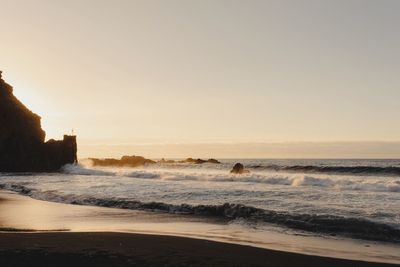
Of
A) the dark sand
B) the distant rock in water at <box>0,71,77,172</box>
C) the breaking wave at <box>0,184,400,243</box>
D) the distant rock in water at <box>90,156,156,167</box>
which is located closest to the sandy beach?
the dark sand

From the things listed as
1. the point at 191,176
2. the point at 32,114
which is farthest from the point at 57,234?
the point at 32,114

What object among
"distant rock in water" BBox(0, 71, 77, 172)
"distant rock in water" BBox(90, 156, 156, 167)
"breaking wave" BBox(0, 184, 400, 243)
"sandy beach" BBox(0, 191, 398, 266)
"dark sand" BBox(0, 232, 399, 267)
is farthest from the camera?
"distant rock in water" BBox(90, 156, 156, 167)

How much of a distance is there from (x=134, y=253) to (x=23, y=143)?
215ft

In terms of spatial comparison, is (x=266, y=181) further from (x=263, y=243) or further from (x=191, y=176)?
(x=263, y=243)

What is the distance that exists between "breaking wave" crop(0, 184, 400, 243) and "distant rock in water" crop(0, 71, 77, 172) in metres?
49.8

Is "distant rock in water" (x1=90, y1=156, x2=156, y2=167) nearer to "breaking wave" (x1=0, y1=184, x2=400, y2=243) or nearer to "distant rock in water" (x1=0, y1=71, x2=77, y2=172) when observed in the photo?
"distant rock in water" (x1=0, y1=71, x2=77, y2=172)

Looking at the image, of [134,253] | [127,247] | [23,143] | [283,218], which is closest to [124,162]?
[23,143]

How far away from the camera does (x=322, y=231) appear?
43.5 feet

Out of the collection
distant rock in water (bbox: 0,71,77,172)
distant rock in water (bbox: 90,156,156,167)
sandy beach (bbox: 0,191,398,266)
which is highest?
distant rock in water (bbox: 0,71,77,172)

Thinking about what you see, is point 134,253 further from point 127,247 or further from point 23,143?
point 23,143

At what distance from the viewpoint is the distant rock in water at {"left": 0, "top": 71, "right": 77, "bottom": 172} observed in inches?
2611

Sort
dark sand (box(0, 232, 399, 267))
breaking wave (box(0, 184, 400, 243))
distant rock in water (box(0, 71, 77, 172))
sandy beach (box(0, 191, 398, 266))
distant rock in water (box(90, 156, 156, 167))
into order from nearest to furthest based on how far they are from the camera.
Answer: dark sand (box(0, 232, 399, 267)) < sandy beach (box(0, 191, 398, 266)) < breaking wave (box(0, 184, 400, 243)) < distant rock in water (box(0, 71, 77, 172)) < distant rock in water (box(90, 156, 156, 167))

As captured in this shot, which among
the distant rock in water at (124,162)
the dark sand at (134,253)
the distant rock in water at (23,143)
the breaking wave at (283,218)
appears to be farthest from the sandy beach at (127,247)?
the distant rock in water at (124,162)

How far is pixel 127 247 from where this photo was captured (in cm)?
1005
